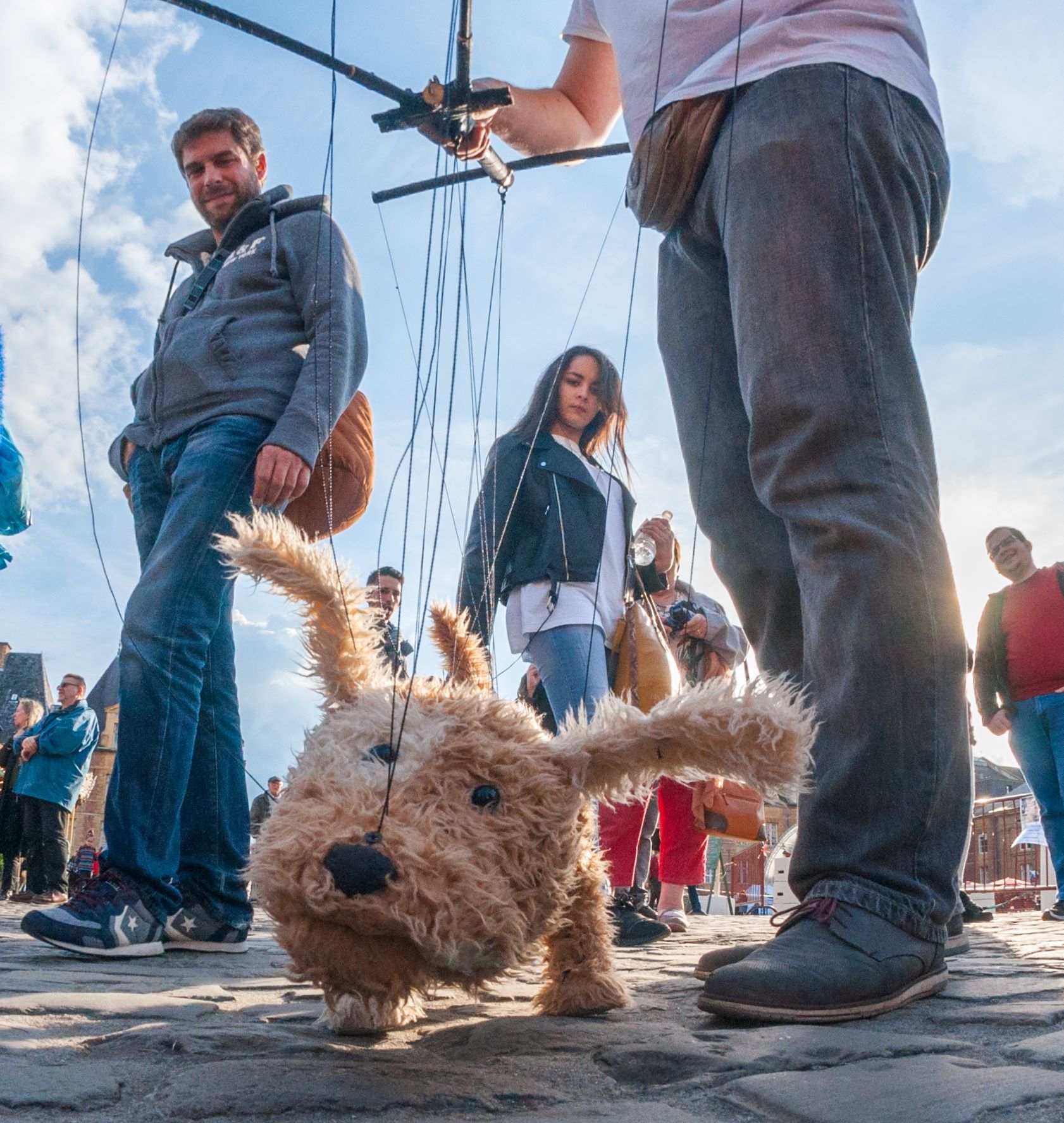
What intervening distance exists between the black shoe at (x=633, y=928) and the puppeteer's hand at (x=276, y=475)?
159 cm

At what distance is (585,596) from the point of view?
3355mm

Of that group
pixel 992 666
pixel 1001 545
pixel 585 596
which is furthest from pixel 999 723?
pixel 585 596

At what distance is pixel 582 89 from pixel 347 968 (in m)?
2.05

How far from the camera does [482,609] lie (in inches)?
121

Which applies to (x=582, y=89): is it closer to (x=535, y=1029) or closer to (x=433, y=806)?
(x=433, y=806)

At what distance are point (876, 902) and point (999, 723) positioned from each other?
4.80 metres

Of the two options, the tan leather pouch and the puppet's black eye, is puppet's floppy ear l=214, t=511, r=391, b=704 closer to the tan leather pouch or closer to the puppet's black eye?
the puppet's black eye

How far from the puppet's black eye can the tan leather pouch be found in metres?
1.12

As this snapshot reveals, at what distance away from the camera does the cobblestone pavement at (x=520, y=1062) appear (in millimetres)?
971

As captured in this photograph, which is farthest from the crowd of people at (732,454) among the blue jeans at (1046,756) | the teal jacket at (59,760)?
the teal jacket at (59,760)

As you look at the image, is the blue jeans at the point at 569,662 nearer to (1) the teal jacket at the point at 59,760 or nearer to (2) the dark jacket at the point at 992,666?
(2) the dark jacket at the point at 992,666

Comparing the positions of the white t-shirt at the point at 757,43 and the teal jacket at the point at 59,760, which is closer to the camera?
the white t-shirt at the point at 757,43

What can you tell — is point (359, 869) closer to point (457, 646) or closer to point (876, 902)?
point (876, 902)

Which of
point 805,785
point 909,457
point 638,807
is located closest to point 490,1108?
point 805,785
